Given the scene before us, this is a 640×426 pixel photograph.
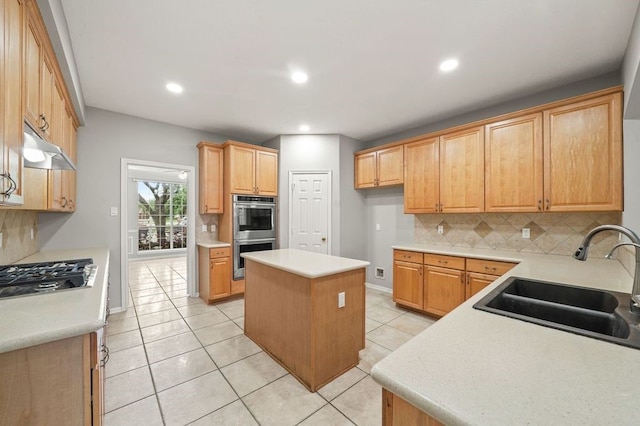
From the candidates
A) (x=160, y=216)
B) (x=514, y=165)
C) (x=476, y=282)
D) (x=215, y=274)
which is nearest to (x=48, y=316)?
(x=215, y=274)

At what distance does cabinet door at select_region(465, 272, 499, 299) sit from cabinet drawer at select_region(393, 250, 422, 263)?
0.60 meters

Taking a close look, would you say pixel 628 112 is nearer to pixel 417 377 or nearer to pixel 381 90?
pixel 381 90

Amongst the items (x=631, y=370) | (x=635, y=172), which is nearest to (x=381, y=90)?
(x=635, y=172)

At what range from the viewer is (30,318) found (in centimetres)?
105

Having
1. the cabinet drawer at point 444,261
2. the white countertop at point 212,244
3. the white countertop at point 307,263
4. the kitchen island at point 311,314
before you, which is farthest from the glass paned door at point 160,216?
the cabinet drawer at point 444,261

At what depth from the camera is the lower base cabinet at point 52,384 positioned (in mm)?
913

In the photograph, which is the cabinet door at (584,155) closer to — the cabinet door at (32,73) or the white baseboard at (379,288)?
the white baseboard at (379,288)

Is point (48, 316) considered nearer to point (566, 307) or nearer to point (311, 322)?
point (311, 322)

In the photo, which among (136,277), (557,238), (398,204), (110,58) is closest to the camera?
(110,58)

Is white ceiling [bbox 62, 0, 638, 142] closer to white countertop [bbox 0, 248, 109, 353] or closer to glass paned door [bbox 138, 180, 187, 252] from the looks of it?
white countertop [bbox 0, 248, 109, 353]

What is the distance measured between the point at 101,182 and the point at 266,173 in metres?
2.23

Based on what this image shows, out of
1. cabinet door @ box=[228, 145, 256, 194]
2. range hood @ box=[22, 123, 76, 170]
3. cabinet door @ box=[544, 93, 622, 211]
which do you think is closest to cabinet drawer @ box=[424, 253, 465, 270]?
cabinet door @ box=[544, 93, 622, 211]

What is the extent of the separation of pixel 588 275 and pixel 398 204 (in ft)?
8.68

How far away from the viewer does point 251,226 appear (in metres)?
4.19
